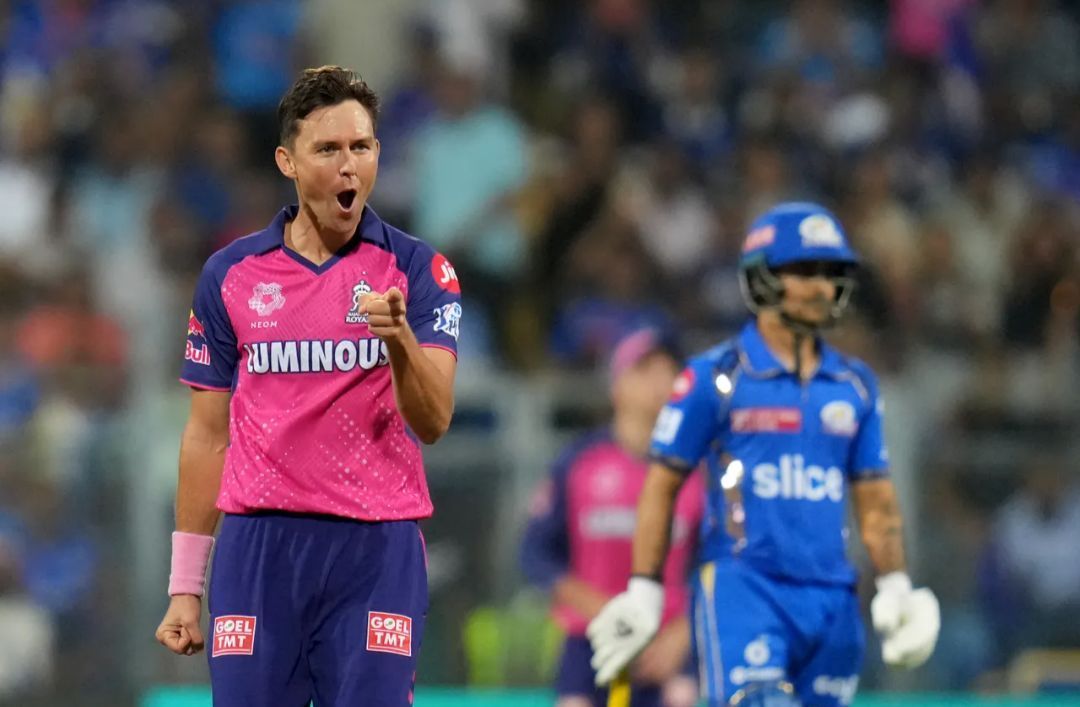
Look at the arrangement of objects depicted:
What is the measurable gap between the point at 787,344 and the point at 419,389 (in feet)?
7.96

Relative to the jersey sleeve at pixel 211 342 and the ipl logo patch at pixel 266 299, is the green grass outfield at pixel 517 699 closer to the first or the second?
the jersey sleeve at pixel 211 342

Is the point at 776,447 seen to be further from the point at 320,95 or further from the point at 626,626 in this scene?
the point at 320,95

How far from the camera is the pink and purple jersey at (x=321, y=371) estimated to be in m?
5.07

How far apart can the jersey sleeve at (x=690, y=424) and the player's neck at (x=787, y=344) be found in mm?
264

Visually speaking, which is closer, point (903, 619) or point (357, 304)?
point (357, 304)

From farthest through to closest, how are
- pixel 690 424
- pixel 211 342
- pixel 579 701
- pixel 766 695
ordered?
pixel 579 701 < pixel 690 424 < pixel 766 695 < pixel 211 342

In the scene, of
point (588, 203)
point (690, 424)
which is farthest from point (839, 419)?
point (588, 203)

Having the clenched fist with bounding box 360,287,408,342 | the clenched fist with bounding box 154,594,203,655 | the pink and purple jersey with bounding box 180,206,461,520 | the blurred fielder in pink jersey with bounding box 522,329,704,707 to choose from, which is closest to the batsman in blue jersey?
the blurred fielder in pink jersey with bounding box 522,329,704,707

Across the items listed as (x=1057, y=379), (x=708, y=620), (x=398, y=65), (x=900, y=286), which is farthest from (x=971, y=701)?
(x=398, y=65)

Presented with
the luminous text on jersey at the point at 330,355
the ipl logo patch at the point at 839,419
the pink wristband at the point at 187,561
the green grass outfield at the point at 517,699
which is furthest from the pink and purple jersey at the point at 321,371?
the green grass outfield at the point at 517,699

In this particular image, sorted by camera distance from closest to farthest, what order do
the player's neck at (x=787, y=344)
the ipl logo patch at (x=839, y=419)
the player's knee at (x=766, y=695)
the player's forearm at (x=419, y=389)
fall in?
the player's forearm at (x=419, y=389) → the player's knee at (x=766, y=695) → the ipl logo patch at (x=839, y=419) → the player's neck at (x=787, y=344)

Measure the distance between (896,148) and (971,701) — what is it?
15.4 ft

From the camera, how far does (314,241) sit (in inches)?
206

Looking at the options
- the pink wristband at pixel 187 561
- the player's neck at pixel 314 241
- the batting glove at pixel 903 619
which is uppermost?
the player's neck at pixel 314 241
